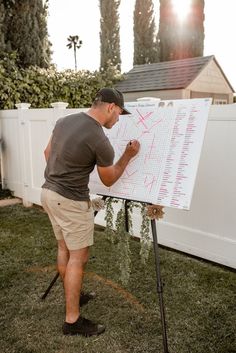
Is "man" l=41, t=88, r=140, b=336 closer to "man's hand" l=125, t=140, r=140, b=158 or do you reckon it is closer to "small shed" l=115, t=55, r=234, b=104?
"man's hand" l=125, t=140, r=140, b=158

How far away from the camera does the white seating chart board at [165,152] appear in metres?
2.73

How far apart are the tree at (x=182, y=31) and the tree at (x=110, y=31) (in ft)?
27.6

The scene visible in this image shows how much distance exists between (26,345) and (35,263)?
1.55 metres

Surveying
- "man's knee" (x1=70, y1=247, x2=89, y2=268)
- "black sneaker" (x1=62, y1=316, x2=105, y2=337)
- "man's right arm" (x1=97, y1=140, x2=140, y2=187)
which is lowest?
"black sneaker" (x1=62, y1=316, x2=105, y2=337)

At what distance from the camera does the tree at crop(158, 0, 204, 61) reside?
17078 millimetres

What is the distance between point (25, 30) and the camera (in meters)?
10.5

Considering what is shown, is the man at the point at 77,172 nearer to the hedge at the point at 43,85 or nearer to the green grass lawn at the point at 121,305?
the green grass lawn at the point at 121,305

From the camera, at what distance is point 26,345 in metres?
2.82

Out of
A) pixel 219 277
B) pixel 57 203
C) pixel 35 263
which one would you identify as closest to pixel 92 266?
pixel 35 263

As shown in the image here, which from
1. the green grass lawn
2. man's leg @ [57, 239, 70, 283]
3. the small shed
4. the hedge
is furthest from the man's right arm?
the small shed

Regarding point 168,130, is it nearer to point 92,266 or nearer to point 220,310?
point 220,310

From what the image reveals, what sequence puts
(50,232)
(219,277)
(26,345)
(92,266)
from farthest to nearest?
(50,232) → (92,266) → (219,277) → (26,345)

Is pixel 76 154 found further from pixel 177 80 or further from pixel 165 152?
pixel 177 80

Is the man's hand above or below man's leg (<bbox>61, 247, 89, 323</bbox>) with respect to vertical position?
above
